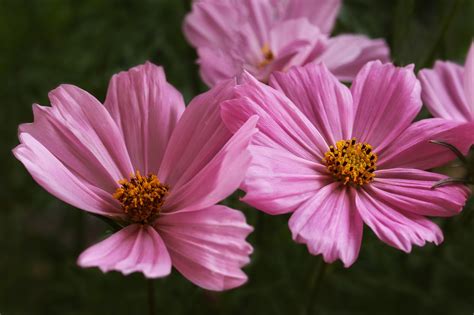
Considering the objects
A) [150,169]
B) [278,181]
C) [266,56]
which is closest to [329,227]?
[278,181]

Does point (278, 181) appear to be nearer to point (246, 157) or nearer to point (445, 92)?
point (246, 157)

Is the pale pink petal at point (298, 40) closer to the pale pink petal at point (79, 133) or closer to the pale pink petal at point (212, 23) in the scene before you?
the pale pink petal at point (212, 23)

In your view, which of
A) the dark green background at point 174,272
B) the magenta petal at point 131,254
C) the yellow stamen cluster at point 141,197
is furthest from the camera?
the dark green background at point 174,272

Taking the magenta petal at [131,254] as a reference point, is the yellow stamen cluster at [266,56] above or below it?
above

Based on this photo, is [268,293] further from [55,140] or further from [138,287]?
[55,140]

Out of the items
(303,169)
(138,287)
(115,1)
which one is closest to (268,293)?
(138,287)

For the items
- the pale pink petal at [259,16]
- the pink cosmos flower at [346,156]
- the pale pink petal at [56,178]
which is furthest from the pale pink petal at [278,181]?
the pale pink petal at [259,16]

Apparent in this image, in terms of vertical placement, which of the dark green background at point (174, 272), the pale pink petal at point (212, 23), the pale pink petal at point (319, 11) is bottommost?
the dark green background at point (174, 272)

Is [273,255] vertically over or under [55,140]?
under
